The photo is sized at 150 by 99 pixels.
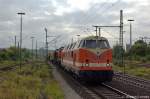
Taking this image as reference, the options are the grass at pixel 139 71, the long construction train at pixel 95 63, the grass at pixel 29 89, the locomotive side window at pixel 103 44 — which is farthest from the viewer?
the grass at pixel 139 71

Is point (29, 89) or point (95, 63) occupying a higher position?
point (95, 63)

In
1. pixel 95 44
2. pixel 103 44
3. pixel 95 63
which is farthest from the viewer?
pixel 103 44

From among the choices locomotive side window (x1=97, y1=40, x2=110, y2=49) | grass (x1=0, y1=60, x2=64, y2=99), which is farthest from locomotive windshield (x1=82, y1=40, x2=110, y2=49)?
grass (x1=0, y1=60, x2=64, y2=99)

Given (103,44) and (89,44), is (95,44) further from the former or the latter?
(103,44)

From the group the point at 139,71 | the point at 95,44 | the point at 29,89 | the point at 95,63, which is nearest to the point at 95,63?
the point at 95,63

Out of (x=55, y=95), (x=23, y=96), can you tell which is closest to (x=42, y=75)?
(x=55, y=95)

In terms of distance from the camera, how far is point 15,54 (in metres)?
121

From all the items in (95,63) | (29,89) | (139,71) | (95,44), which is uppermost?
(95,44)

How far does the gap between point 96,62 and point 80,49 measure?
1.46 m

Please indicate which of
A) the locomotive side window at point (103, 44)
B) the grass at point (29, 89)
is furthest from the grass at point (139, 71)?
the locomotive side window at point (103, 44)

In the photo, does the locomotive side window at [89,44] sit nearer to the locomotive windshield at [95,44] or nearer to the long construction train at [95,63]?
the locomotive windshield at [95,44]

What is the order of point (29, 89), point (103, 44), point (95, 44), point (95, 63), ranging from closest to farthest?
point (29, 89)
point (95, 63)
point (95, 44)
point (103, 44)

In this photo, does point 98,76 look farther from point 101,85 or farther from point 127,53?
point 127,53

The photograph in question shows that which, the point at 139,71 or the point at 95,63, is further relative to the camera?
the point at 139,71
